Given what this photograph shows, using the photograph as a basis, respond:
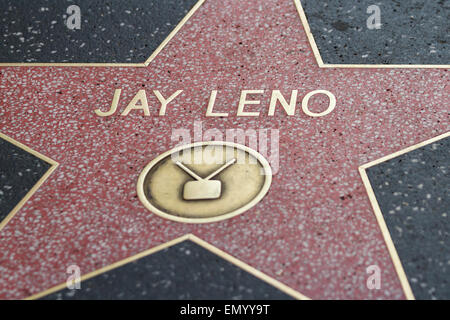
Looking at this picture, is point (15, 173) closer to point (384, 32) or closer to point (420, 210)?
point (420, 210)

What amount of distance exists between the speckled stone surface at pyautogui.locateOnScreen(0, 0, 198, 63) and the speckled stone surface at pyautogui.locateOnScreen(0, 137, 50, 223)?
2.13 feet

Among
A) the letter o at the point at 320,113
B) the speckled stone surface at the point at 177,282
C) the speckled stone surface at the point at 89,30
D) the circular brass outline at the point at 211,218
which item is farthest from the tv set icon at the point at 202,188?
the speckled stone surface at the point at 89,30

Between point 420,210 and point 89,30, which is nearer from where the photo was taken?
point 420,210

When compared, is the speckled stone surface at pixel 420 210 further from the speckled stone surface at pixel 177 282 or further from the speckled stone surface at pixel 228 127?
the speckled stone surface at pixel 177 282

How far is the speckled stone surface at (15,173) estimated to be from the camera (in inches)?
90.6

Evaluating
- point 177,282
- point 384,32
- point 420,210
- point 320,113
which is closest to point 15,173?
point 177,282

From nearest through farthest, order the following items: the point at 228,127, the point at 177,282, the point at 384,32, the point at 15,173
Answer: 1. the point at 177,282
2. the point at 15,173
3. the point at 228,127
4. the point at 384,32

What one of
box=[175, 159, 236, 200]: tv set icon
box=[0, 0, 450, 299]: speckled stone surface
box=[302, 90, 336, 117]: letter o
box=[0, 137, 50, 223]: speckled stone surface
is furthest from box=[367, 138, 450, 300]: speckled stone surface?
box=[0, 137, 50, 223]: speckled stone surface

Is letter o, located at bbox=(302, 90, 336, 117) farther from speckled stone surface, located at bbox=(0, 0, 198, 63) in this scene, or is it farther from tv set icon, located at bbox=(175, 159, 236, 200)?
speckled stone surface, located at bbox=(0, 0, 198, 63)

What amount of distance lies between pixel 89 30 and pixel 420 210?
1919mm

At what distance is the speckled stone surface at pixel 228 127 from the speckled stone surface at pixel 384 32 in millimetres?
96

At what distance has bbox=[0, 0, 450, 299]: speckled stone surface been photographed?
205 centimetres

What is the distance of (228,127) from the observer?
2.54 metres
